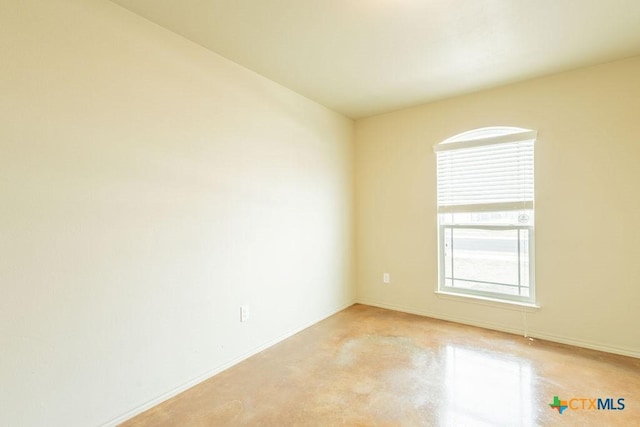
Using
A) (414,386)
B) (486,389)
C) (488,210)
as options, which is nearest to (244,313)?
(414,386)

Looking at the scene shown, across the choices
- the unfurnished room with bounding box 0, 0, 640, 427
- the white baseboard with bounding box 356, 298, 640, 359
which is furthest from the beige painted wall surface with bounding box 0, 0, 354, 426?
the white baseboard with bounding box 356, 298, 640, 359

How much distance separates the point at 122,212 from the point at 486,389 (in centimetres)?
266

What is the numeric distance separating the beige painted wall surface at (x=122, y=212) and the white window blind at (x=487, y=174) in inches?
75.4

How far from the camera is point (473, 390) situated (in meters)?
2.09

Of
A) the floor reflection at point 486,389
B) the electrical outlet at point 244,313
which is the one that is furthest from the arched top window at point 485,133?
the electrical outlet at point 244,313

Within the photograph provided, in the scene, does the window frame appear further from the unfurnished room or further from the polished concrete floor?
the polished concrete floor

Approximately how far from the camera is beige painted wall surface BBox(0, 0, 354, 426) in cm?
152

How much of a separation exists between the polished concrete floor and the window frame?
17.6 inches

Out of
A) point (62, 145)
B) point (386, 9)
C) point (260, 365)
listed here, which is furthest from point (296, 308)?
point (386, 9)

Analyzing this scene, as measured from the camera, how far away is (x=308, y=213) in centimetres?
340

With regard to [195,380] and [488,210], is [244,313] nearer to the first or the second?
[195,380]

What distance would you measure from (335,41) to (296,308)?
2486 mm

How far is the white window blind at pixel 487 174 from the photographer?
303 centimetres

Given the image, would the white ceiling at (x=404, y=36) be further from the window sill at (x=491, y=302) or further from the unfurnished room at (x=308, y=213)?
the window sill at (x=491, y=302)
